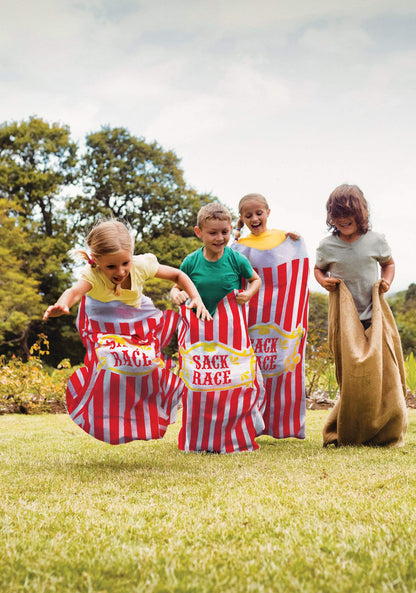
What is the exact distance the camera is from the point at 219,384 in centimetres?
474

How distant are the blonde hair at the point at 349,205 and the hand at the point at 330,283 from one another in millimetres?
471

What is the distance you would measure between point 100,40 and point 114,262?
26.8 ft

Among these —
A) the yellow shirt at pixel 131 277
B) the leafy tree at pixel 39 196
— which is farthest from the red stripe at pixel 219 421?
the leafy tree at pixel 39 196

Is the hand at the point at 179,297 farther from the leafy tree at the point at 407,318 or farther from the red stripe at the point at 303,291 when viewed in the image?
the leafy tree at the point at 407,318

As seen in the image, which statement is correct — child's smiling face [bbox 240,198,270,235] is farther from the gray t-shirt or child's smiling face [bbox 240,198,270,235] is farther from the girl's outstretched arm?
the girl's outstretched arm

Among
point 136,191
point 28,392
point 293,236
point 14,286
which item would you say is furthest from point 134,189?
point 293,236

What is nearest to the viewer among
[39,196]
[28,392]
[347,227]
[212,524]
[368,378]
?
[212,524]

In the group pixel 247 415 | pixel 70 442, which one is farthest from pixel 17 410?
pixel 247 415

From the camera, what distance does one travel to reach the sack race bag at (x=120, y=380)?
13.4 ft

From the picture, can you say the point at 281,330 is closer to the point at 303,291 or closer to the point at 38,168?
the point at 303,291

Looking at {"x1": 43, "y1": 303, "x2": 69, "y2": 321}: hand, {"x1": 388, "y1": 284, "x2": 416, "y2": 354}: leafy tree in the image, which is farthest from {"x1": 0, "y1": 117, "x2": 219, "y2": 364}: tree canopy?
{"x1": 43, "y1": 303, "x2": 69, "y2": 321}: hand

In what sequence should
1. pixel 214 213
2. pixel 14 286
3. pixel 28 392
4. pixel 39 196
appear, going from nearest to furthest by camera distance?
pixel 214 213, pixel 28 392, pixel 14 286, pixel 39 196

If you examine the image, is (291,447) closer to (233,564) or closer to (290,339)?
(290,339)

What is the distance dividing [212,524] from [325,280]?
119 inches
